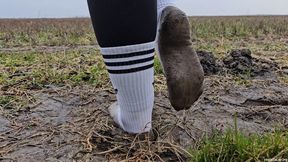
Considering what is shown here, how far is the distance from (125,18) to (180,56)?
268 millimetres

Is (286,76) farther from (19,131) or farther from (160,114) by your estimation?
(19,131)

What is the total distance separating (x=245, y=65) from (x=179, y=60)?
1.55 m

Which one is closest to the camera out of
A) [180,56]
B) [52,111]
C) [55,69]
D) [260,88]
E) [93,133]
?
[180,56]

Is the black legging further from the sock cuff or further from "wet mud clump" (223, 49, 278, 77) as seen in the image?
"wet mud clump" (223, 49, 278, 77)

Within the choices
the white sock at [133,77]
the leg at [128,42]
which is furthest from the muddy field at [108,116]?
the leg at [128,42]

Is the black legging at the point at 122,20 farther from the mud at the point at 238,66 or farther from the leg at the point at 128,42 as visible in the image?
the mud at the point at 238,66

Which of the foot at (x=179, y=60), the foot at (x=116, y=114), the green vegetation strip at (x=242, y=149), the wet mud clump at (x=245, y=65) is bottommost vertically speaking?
the wet mud clump at (x=245, y=65)

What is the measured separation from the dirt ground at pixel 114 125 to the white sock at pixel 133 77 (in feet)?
0.35

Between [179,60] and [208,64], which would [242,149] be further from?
[208,64]

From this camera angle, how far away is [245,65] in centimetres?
304

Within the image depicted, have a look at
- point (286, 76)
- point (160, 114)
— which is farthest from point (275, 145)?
point (286, 76)

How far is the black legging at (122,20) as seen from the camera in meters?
1.44

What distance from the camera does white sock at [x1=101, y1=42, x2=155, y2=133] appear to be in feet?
4.84

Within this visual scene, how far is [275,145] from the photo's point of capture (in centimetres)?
136
